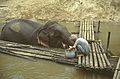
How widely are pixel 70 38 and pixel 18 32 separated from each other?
2791mm

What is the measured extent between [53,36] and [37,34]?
0.78 m

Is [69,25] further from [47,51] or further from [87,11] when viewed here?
[47,51]

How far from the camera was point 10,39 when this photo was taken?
52.5 ft

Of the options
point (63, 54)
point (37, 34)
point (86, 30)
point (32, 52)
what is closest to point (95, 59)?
point (63, 54)

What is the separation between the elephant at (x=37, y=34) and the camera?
15.0m

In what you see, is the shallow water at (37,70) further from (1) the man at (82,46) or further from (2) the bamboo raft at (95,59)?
(1) the man at (82,46)

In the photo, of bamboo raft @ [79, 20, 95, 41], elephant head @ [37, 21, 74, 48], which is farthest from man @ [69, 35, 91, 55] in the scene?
bamboo raft @ [79, 20, 95, 41]

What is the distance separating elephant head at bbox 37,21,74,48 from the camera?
1490 cm

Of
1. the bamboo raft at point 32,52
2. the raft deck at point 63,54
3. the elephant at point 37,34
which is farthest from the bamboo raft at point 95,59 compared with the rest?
the elephant at point 37,34

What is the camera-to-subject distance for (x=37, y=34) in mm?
15227

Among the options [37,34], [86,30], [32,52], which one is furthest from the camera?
[86,30]

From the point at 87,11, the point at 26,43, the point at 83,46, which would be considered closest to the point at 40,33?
the point at 26,43

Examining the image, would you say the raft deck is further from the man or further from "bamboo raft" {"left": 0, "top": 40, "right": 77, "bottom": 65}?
the man

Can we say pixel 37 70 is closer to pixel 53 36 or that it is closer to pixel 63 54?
pixel 63 54
